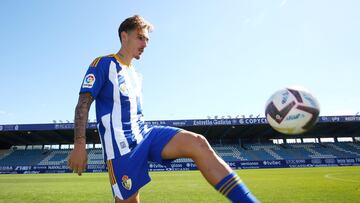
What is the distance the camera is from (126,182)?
2.62 meters

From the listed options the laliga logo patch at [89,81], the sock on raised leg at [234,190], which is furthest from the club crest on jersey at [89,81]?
the sock on raised leg at [234,190]

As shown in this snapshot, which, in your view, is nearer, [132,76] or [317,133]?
[132,76]

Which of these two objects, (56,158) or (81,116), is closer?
(81,116)

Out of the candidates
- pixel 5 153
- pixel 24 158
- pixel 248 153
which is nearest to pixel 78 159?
pixel 248 153

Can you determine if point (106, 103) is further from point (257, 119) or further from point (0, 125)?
point (0, 125)

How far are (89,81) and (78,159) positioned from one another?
755mm

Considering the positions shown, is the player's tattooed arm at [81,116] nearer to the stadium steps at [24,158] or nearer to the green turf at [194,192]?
the green turf at [194,192]

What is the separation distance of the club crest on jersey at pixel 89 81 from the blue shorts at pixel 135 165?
2.45ft

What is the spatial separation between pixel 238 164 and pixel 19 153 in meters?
31.5

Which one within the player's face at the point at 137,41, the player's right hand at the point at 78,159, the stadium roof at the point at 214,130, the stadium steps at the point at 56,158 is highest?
the player's face at the point at 137,41

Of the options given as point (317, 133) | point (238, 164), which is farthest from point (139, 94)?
point (317, 133)

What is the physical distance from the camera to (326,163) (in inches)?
1302

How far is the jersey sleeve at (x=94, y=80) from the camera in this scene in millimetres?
2861

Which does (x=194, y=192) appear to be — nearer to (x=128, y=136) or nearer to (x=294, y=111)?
(x=294, y=111)
